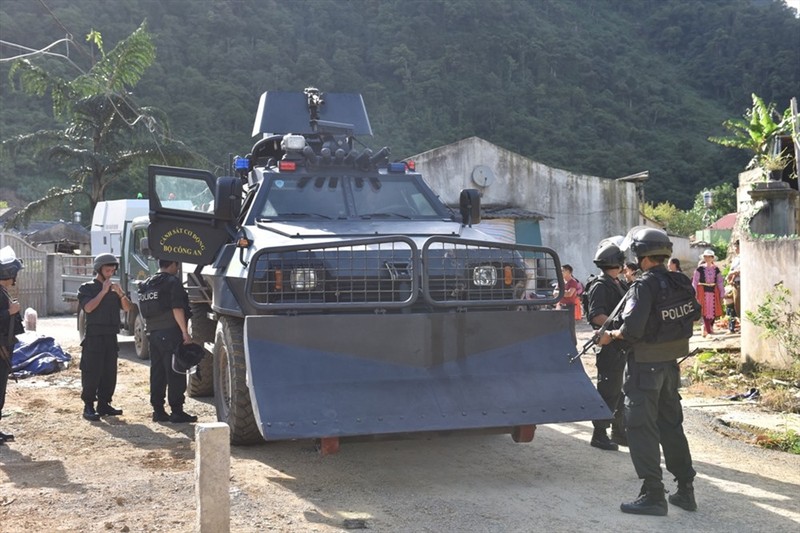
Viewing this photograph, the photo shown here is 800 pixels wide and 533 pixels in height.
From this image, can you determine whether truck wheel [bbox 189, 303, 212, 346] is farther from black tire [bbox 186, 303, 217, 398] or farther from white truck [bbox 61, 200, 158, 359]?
white truck [bbox 61, 200, 158, 359]

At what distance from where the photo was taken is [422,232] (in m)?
6.97

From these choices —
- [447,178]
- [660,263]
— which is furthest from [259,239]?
[447,178]

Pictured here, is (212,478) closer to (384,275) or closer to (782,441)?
(384,275)

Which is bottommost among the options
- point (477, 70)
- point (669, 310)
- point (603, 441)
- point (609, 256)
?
point (603, 441)

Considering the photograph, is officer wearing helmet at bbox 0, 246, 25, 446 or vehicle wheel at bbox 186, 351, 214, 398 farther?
vehicle wheel at bbox 186, 351, 214, 398

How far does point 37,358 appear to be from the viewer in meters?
11.8

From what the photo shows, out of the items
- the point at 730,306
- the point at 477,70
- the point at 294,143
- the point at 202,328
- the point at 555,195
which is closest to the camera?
the point at 294,143

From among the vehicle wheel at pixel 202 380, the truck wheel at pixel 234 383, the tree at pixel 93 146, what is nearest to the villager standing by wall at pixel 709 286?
the vehicle wheel at pixel 202 380

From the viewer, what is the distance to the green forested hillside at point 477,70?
130 ft

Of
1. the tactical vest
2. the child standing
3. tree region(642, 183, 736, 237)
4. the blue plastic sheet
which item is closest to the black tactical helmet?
the tactical vest

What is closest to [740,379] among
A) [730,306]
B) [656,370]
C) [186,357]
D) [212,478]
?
[730,306]

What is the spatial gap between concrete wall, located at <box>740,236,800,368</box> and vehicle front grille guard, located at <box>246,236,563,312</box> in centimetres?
501

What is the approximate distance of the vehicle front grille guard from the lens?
5.93 m

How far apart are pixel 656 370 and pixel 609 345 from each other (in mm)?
1743
